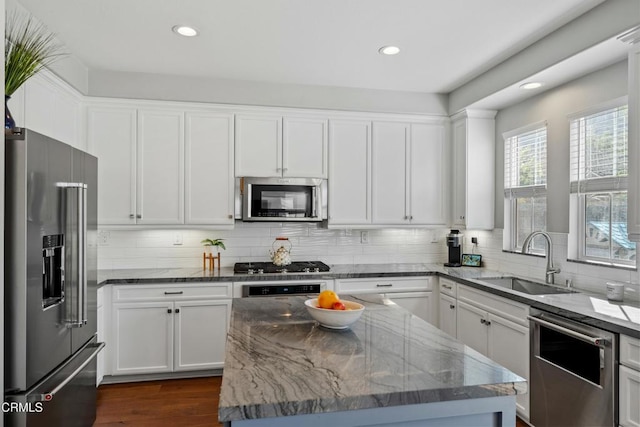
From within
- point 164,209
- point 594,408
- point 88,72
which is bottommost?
point 594,408

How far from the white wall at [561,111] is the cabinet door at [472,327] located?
857 mm

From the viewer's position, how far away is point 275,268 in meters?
3.57

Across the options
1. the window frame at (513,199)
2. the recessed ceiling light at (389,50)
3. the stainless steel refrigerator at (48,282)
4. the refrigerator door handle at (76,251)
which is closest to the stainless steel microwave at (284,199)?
the recessed ceiling light at (389,50)

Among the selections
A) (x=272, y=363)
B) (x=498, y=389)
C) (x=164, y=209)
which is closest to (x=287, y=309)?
(x=272, y=363)

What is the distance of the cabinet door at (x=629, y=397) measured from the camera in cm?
183

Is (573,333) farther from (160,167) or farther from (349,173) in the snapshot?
(160,167)

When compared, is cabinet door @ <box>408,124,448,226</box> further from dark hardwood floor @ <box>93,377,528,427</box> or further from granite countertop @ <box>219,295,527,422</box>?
granite countertop @ <box>219,295,527,422</box>

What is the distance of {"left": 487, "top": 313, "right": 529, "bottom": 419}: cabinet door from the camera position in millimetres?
2545

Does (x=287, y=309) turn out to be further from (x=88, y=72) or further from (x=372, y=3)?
(x=88, y=72)

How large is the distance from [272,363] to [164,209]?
249 centimetres

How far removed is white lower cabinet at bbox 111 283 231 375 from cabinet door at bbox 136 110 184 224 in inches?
25.4

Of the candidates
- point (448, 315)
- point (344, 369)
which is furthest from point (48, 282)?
point (448, 315)

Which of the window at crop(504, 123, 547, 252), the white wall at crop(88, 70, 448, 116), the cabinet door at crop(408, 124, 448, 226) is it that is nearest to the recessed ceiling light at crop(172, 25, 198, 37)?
the white wall at crop(88, 70, 448, 116)

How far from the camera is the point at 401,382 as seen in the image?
1.18m
